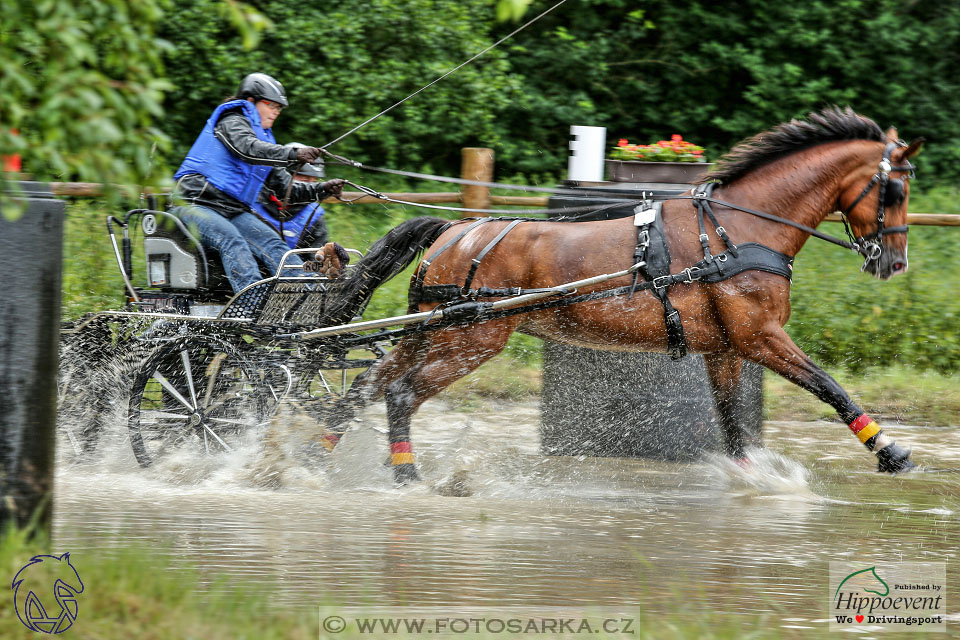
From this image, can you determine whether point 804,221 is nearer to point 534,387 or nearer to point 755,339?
point 755,339

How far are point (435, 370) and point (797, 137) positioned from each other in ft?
7.70

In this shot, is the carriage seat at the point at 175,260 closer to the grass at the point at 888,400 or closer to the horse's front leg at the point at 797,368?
the horse's front leg at the point at 797,368

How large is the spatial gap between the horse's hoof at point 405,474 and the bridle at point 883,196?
105 inches

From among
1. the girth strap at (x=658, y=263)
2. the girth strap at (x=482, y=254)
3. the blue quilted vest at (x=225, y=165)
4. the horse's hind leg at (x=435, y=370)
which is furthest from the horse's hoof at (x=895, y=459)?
the blue quilted vest at (x=225, y=165)

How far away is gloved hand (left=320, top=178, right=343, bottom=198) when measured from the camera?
6.24m

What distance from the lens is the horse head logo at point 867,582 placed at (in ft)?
13.2

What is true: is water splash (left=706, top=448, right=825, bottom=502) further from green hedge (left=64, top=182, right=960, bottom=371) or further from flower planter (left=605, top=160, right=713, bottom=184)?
green hedge (left=64, top=182, right=960, bottom=371)

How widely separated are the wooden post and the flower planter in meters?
1.86

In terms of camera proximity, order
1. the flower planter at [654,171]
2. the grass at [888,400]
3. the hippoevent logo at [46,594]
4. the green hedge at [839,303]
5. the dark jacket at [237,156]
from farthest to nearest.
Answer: the green hedge at [839,303], the grass at [888,400], the flower planter at [654,171], the dark jacket at [237,156], the hippoevent logo at [46,594]

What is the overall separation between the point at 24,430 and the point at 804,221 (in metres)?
4.02

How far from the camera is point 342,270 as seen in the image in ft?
20.7

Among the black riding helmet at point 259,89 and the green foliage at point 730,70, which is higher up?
the green foliage at point 730,70

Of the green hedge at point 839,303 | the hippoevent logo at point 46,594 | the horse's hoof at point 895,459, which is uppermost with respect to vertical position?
the green hedge at point 839,303

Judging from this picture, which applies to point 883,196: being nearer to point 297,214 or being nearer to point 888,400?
point 888,400
